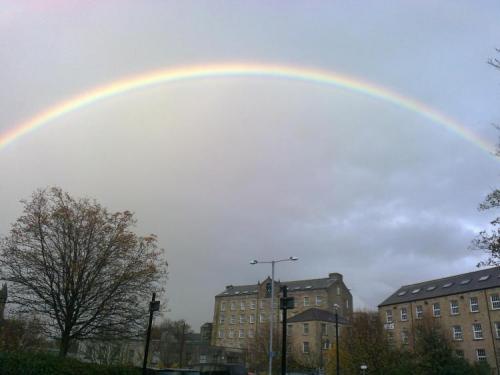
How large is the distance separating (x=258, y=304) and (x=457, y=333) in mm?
52228

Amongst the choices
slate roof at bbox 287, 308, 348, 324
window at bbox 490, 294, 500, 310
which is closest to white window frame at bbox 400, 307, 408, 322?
slate roof at bbox 287, 308, 348, 324

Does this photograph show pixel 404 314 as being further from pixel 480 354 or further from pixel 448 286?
pixel 480 354

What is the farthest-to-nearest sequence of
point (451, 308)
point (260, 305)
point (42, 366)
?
point (260, 305) < point (451, 308) < point (42, 366)

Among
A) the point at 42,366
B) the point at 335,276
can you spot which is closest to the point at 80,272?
the point at 42,366

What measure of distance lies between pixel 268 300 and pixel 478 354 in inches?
2103

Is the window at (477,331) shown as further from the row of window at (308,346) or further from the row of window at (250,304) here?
the row of window at (250,304)

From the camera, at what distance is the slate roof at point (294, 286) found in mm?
91975

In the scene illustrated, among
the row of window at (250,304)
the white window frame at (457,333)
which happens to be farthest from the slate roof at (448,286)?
the row of window at (250,304)

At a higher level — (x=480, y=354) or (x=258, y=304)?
(x=258, y=304)

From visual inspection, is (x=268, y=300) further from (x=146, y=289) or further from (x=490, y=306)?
(x=146, y=289)

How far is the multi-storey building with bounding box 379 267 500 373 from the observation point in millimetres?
49594

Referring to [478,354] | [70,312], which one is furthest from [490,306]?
[70,312]

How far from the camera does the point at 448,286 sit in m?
60.2

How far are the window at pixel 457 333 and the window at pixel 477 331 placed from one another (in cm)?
204
